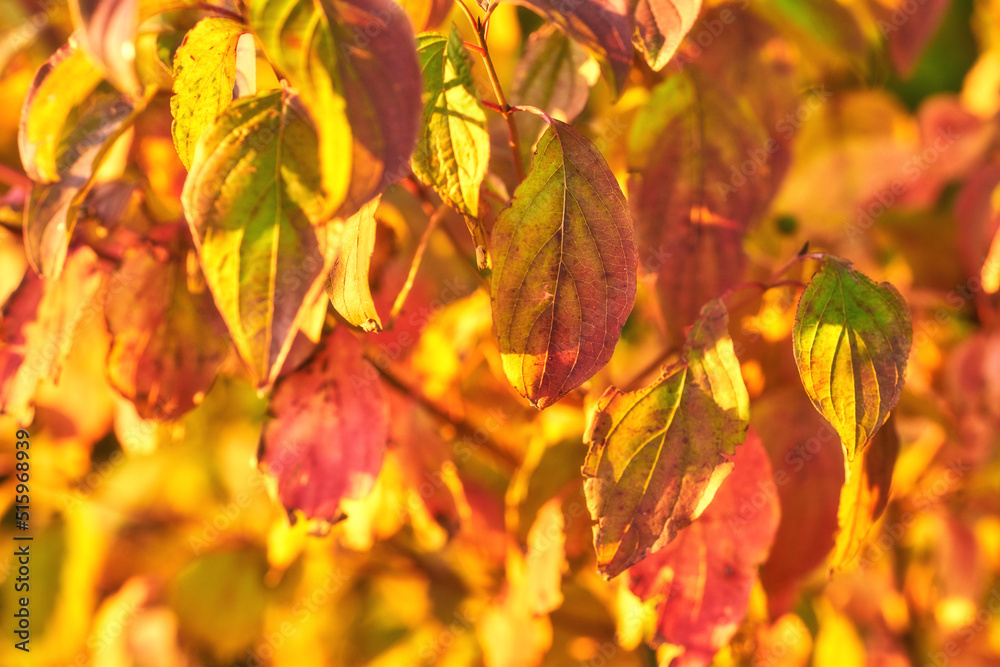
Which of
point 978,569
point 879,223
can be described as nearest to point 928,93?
point 879,223

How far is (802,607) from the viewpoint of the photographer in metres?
0.82

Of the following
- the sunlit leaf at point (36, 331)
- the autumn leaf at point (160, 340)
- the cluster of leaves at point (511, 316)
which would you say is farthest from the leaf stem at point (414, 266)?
the sunlit leaf at point (36, 331)

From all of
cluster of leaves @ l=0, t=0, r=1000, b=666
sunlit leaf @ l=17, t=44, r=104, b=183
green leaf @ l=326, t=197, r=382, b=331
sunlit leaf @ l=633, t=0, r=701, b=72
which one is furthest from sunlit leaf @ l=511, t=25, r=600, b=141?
sunlit leaf @ l=17, t=44, r=104, b=183

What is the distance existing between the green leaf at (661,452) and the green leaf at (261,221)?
8.0 inches

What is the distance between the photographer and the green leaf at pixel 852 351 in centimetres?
42

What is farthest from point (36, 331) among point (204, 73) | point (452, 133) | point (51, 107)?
point (452, 133)

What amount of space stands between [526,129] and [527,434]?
0.38 meters

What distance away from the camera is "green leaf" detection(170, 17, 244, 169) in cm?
43

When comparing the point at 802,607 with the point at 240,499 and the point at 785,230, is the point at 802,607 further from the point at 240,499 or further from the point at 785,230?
the point at 240,499

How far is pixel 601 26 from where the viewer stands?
1.32ft

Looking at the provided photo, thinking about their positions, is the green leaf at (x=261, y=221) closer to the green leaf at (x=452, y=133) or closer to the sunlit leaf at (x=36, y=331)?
the green leaf at (x=452, y=133)

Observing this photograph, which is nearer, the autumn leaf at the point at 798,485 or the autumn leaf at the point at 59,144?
the autumn leaf at the point at 59,144

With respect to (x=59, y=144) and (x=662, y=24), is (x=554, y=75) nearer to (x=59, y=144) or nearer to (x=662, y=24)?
(x=662, y=24)

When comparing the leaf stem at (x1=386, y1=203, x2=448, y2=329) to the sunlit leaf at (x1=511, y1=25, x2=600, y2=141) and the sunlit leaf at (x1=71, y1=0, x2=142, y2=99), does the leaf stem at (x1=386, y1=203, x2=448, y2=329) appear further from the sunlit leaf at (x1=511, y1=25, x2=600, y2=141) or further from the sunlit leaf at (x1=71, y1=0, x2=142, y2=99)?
the sunlit leaf at (x1=71, y1=0, x2=142, y2=99)
